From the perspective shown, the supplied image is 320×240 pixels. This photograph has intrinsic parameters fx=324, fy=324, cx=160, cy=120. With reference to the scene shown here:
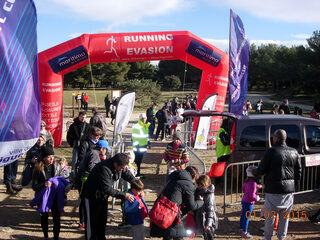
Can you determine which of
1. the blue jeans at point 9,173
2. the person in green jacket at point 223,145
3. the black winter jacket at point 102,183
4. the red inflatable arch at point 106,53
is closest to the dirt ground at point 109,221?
the blue jeans at point 9,173

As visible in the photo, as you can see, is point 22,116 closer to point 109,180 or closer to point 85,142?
point 109,180

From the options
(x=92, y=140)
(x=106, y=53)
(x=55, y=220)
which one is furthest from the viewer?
(x=106, y=53)

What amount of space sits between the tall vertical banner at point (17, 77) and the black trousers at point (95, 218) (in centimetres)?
162

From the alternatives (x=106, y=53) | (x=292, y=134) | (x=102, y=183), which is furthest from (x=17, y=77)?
(x=106, y=53)

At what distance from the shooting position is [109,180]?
402 cm

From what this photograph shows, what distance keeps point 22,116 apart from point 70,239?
3075 mm

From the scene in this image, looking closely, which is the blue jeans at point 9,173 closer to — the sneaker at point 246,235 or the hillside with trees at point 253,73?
the sneaker at point 246,235

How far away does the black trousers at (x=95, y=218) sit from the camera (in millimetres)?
4098

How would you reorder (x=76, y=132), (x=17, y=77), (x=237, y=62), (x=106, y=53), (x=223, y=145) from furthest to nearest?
(x=106, y=53) → (x=237, y=62) → (x=76, y=132) → (x=223, y=145) → (x=17, y=77)

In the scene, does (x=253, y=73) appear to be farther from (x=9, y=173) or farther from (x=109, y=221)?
(x=109, y=221)

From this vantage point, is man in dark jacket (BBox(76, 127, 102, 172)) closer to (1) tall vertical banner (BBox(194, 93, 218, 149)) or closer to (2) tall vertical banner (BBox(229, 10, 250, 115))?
(1) tall vertical banner (BBox(194, 93, 218, 149))

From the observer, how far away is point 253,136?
22.9 feet

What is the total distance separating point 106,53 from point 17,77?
9.17 m

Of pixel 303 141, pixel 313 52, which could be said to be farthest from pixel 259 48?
pixel 303 141
